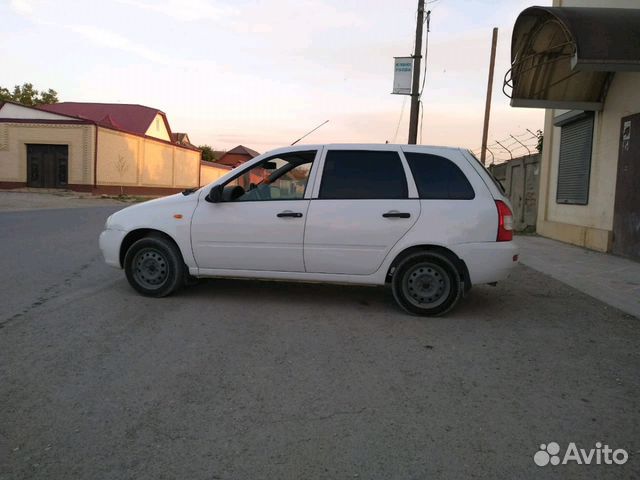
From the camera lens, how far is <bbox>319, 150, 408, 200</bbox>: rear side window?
5.78m

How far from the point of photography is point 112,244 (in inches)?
249

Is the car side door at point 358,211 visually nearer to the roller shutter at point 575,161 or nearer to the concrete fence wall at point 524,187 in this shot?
the roller shutter at point 575,161

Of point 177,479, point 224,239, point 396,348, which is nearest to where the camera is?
point 177,479

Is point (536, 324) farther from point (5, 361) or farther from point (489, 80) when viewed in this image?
point (489, 80)

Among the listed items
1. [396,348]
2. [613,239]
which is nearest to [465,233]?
[396,348]

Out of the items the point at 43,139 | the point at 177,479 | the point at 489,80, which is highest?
the point at 489,80

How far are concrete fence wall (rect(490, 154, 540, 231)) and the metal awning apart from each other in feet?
16.2

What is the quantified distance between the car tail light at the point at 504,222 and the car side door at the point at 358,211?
830mm

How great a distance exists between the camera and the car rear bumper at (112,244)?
6.27 metres

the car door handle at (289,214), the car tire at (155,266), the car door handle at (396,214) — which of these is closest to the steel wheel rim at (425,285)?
the car door handle at (396,214)

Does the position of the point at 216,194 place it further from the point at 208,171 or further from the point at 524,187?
the point at 208,171

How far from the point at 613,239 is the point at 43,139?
31.2 m

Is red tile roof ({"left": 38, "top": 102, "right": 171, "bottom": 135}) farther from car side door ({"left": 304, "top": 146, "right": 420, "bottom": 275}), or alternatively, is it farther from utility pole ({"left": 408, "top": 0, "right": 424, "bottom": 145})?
car side door ({"left": 304, "top": 146, "right": 420, "bottom": 275})

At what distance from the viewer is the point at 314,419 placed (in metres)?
3.31
